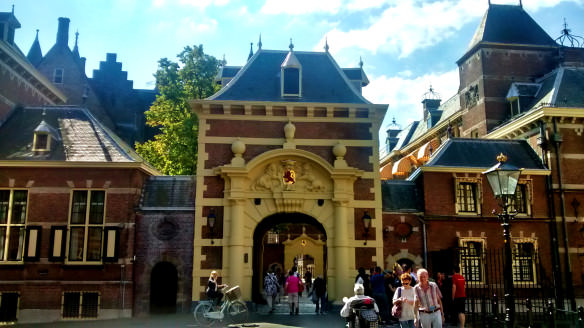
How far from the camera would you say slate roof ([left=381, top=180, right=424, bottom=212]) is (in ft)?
70.8

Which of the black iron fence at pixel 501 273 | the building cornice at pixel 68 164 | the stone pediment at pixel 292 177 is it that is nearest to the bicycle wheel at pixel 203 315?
the stone pediment at pixel 292 177

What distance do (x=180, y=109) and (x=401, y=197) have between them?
15.0 m

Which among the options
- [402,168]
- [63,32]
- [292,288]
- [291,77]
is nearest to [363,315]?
[292,288]

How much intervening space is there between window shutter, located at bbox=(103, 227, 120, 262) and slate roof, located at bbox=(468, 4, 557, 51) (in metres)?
25.3

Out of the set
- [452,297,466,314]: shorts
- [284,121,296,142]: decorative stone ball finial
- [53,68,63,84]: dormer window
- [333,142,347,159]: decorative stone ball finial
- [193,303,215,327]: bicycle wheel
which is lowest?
[193,303,215,327]: bicycle wheel

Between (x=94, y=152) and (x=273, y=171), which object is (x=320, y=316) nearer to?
(x=273, y=171)

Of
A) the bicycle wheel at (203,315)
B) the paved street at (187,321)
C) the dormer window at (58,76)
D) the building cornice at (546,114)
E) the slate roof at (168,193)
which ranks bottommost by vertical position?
the paved street at (187,321)

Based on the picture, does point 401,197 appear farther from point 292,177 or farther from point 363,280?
point 363,280

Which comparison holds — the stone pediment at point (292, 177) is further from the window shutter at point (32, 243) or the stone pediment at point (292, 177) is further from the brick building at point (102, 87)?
the brick building at point (102, 87)

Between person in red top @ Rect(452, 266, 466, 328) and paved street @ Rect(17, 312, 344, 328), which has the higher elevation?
person in red top @ Rect(452, 266, 466, 328)

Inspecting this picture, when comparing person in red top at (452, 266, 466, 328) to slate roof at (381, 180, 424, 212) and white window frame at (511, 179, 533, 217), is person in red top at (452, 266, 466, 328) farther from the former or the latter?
white window frame at (511, 179, 533, 217)

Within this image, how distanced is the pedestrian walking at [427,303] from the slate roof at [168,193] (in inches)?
499

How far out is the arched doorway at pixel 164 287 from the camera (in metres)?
21.7

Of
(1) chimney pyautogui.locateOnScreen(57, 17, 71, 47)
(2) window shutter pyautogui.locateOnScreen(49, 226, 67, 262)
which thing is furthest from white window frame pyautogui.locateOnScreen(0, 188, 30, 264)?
(1) chimney pyautogui.locateOnScreen(57, 17, 71, 47)
